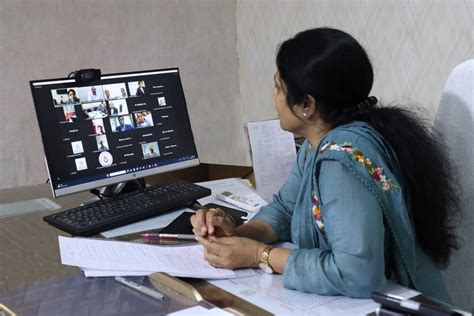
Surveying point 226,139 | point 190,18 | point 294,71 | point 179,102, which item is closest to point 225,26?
point 190,18

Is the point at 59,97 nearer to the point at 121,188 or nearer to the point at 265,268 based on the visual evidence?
the point at 121,188

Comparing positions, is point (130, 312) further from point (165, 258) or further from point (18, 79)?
point (18, 79)

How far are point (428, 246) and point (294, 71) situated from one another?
48cm

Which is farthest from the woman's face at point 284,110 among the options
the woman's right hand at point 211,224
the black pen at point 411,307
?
the black pen at point 411,307

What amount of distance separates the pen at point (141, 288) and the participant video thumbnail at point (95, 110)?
1.85 ft

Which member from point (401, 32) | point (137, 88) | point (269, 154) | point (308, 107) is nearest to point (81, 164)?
point (137, 88)

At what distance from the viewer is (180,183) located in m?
1.73

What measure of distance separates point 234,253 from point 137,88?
26.6 inches

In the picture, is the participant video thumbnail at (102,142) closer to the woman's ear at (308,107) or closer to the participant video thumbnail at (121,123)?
the participant video thumbnail at (121,123)

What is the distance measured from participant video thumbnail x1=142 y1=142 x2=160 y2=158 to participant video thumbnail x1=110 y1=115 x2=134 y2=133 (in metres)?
0.07

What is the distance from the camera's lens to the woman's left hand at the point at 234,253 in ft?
3.77

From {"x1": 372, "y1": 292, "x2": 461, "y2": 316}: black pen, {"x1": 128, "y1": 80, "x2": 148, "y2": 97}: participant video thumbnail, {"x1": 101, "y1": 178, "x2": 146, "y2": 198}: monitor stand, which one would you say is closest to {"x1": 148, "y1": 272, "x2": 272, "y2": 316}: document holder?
{"x1": 372, "y1": 292, "x2": 461, "y2": 316}: black pen

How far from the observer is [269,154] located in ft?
5.57

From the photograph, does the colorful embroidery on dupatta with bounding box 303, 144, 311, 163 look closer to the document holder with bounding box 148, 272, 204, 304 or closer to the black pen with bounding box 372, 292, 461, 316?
the document holder with bounding box 148, 272, 204, 304
